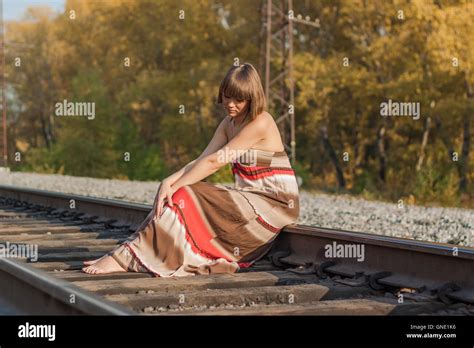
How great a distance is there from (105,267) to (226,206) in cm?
78

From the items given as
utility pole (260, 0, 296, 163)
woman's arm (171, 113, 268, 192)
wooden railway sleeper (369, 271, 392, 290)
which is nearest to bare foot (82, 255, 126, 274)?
woman's arm (171, 113, 268, 192)

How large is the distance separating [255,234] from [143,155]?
34.0 metres

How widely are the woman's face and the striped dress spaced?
273mm

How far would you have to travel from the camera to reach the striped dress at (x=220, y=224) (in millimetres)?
4742

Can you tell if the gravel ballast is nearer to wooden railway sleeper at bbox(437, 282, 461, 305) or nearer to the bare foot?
wooden railway sleeper at bbox(437, 282, 461, 305)

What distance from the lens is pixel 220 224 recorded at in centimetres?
494

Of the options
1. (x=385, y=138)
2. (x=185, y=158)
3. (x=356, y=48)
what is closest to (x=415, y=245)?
(x=356, y=48)

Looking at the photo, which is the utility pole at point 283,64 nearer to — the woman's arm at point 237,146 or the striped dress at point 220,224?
the striped dress at point 220,224

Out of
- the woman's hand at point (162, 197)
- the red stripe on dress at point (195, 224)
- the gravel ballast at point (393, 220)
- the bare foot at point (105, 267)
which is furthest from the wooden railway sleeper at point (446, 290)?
the gravel ballast at point (393, 220)

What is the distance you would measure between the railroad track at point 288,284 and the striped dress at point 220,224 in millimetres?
105

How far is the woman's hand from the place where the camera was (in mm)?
4680
